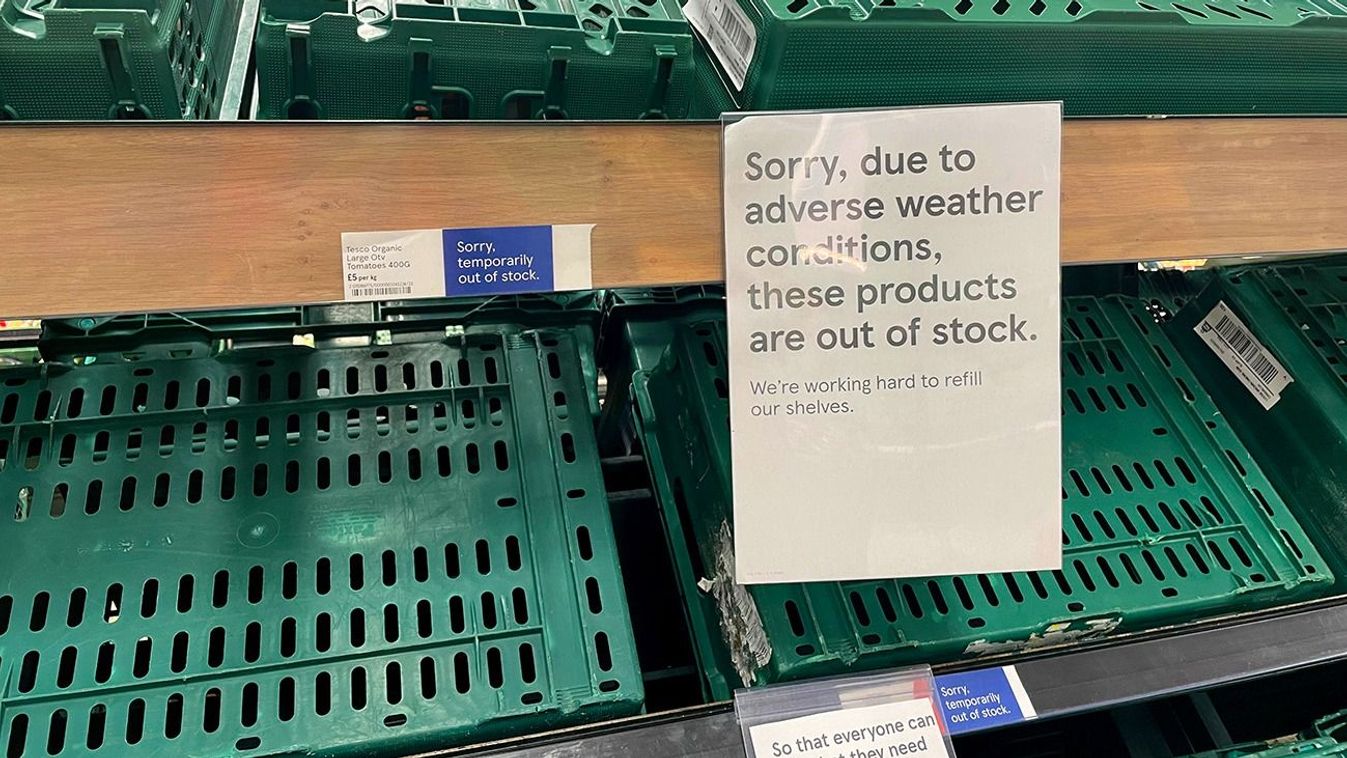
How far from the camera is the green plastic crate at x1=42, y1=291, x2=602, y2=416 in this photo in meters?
0.89

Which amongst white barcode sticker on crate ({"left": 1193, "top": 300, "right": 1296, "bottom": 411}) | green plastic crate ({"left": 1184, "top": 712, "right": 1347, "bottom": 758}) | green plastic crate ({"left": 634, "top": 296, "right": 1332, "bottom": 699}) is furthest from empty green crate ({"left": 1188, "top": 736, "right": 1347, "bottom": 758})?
white barcode sticker on crate ({"left": 1193, "top": 300, "right": 1296, "bottom": 411})

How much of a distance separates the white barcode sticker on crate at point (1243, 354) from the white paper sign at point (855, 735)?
609mm

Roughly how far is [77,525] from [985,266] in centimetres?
74

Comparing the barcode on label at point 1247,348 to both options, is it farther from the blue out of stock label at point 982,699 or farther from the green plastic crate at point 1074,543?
the blue out of stock label at point 982,699

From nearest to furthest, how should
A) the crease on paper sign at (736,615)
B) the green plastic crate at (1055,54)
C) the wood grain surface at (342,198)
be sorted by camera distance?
the wood grain surface at (342,198) → the green plastic crate at (1055,54) → the crease on paper sign at (736,615)

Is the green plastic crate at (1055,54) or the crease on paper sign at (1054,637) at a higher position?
the green plastic crate at (1055,54)

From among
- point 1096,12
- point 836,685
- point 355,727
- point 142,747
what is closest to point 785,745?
point 836,685

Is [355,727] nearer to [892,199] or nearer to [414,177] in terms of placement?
[414,177]

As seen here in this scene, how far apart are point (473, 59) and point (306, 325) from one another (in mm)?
380

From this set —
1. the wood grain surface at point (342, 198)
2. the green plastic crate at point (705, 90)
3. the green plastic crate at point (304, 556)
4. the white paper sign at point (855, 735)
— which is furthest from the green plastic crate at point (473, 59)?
the white paper sign at point (855, 735)

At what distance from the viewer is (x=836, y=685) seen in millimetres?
728

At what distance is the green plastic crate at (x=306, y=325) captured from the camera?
89 cm

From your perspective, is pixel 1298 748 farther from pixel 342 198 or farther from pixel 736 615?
pixel 342 198

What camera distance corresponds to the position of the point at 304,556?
0.75 m
